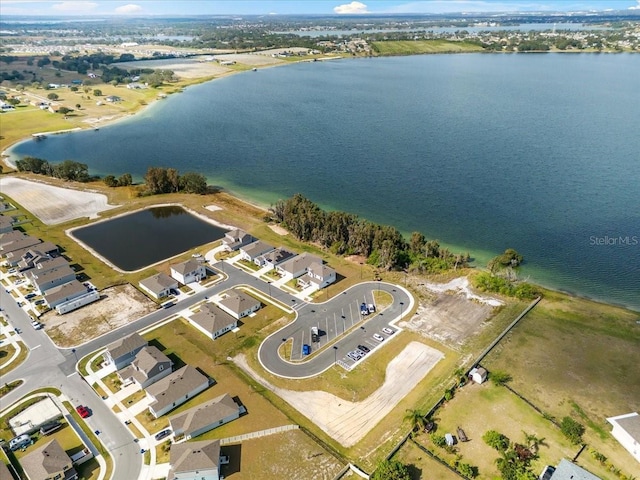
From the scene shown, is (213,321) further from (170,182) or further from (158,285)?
(170,182)

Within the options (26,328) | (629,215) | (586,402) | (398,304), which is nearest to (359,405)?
(398,304)

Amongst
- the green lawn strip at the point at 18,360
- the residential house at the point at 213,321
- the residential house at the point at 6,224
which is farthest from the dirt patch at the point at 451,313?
the residential house at the point at 6,224

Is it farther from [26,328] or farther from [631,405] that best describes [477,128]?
[26,328]

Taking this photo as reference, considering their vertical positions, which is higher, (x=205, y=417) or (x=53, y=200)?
(x=53, y=200)

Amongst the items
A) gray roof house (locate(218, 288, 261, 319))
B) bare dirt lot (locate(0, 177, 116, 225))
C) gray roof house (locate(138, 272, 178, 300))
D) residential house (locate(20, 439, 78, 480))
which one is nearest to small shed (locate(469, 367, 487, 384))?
gray roof house (locate(218, 288, 261, 319))

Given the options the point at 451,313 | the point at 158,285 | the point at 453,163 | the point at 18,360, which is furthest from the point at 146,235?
the point at 453,163

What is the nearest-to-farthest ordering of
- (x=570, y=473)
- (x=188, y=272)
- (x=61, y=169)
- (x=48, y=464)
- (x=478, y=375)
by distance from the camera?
(x=570, y=473)
(x=48, y=464)
(x=478, y=375)
(x=188, y=272)
(x=61, y=169)

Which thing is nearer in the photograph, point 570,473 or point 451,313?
point 570,473
